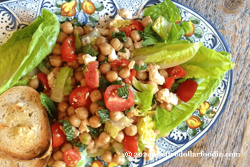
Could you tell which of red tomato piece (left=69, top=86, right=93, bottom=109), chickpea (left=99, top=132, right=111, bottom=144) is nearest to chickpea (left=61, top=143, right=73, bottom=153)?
chickpea (left=99, top=132, right=111, bottom=144)

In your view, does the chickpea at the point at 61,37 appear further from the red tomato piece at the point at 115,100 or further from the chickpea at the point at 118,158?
the chickpea at the point at 118,158

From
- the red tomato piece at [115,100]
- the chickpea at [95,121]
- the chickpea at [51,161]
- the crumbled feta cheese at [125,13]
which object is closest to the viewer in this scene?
the red tomato piece at [115,100]

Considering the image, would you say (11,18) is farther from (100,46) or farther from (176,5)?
(176,5)

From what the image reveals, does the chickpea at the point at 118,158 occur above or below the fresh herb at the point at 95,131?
below

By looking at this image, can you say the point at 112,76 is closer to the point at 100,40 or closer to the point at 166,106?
the point at 100,40

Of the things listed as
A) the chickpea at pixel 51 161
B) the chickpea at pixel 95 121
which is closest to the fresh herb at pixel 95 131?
the chickpea at pixel 95 121

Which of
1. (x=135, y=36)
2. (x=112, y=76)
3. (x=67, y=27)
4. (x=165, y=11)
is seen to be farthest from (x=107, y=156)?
(x=165, y=11)

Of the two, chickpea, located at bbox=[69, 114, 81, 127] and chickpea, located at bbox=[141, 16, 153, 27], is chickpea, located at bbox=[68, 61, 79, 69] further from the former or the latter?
chickpea, located at bbox=[141, 16, 153, 27]
